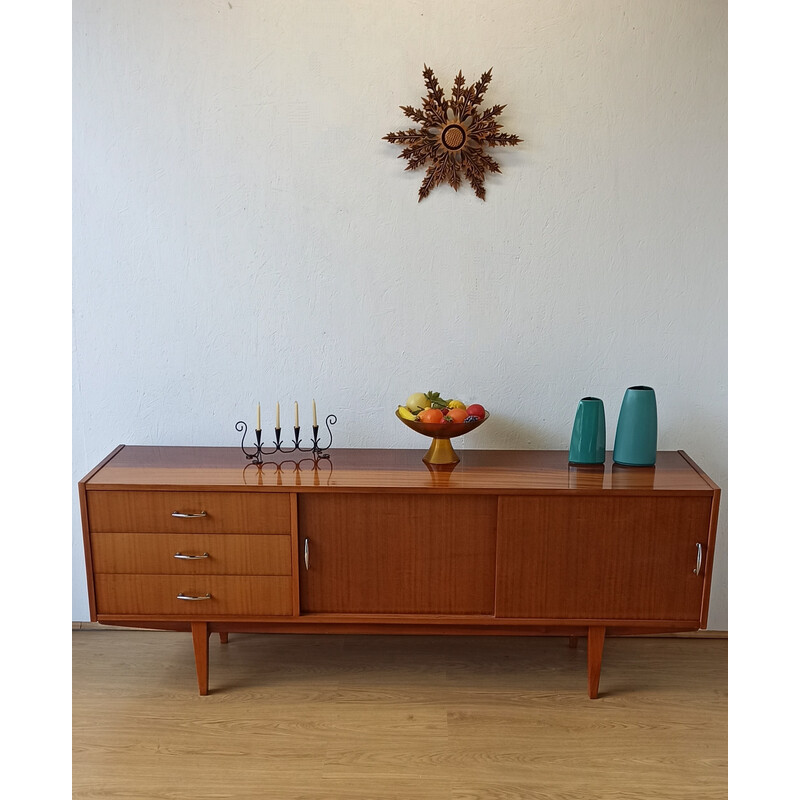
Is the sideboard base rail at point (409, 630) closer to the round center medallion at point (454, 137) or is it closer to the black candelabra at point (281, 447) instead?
the black candelabra at point (281, 447)

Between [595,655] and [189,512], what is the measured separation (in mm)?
1215

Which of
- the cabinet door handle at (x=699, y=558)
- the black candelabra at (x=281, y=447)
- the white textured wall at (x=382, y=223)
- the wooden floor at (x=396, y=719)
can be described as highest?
the white textured wall at (x=382, y=223)

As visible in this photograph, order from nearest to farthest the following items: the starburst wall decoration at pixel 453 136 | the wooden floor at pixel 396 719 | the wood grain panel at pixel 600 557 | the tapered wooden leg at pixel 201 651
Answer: the wooden floor at pixel 396 719 → the wood grain panel at pixel 600 557 → the tapered wooden leg at pixel 201 651 → the starburst wall decoration at pixel 453 136

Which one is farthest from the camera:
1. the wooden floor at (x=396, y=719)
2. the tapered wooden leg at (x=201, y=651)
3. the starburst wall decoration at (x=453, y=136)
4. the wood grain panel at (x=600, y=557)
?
the starburst wall decoration at (x=453, y=136)

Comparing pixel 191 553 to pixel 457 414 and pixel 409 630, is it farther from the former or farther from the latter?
pixel 457 414

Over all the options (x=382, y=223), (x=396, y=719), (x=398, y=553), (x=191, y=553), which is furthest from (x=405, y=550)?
(x=382, y=223)

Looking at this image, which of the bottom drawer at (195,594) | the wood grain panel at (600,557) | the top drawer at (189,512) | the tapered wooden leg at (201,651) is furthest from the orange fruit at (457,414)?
the tapered wooden leg at (201,651)

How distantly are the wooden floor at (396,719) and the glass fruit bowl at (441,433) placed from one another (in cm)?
66

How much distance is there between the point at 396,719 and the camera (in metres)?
2.27

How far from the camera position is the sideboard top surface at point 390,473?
2.23 meters

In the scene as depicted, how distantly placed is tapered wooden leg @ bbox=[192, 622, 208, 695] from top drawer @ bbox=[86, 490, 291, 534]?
30 centimetres

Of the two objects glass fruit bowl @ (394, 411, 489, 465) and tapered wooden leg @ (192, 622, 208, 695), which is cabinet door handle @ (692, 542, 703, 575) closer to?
glass fruit bowl @ (394, 411, 489, 465)

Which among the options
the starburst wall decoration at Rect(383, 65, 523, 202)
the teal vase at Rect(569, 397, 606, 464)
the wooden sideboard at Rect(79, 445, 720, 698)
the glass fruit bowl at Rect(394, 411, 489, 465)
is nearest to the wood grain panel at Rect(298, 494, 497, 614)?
the wooden sideboard at Rect(79, 445, 720, 698)
